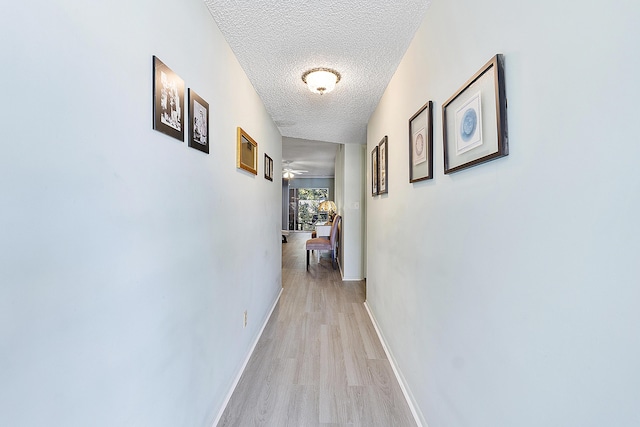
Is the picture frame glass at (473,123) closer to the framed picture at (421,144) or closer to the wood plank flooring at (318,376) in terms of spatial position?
the framed picture at (421,144)

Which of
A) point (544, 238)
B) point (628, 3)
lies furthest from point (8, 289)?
point (628, 3)

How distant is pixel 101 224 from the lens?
0.74 metres

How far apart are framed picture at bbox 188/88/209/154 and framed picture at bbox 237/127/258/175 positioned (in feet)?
1.73

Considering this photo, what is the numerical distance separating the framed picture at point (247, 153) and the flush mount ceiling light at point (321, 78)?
65 centimetres

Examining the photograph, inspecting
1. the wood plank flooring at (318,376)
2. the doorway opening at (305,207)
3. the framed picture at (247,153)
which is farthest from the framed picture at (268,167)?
the doorway opening at (305,207)

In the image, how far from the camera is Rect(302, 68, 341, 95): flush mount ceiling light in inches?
80.9

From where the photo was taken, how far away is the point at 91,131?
0.70 metres

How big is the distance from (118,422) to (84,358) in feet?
0.91

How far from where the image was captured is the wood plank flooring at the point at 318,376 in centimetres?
159

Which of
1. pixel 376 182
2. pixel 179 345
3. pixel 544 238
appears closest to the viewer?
pixel 544 238

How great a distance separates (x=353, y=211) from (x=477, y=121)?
3601 millimetres

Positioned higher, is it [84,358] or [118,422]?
[84,358]

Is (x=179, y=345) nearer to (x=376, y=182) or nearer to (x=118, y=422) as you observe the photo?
(x=118, y=422)

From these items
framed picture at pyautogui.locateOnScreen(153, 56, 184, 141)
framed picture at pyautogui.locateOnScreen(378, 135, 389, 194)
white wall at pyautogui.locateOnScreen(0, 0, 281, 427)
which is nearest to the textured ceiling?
white wall at pyautogui.locateOnScreen(0, 0, 281, 427)
